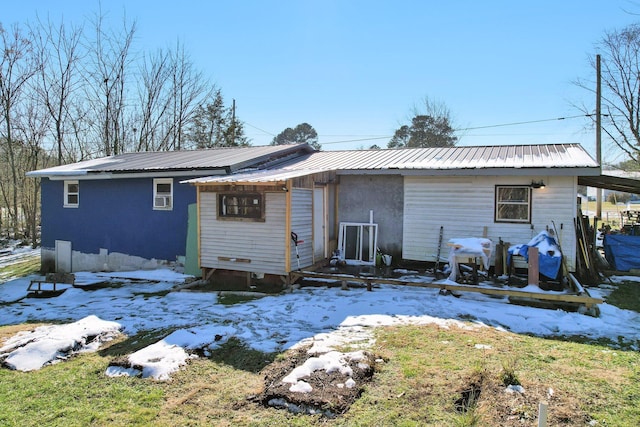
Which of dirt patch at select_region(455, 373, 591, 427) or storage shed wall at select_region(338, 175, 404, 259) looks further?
storage shed wall at select_region(338, 175, 404, 259)

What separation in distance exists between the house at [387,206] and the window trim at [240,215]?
0.08ft

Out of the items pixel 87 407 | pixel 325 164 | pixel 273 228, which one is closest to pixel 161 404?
pixel 87 407

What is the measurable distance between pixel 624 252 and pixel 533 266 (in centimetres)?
484

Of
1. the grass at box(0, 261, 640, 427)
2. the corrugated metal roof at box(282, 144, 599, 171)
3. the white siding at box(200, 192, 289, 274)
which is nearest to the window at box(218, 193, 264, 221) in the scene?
the white siding at box(200, 192, 289, 274)

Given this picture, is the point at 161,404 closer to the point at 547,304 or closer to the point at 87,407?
the point at 87,407

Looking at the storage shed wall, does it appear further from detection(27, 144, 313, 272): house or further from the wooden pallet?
the wooden pallet

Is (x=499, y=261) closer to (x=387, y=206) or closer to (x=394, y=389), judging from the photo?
(x=387, y=206)

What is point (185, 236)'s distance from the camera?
A: 11.5 meters

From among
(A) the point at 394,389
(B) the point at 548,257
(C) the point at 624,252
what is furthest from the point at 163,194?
(C) the point at 624,252

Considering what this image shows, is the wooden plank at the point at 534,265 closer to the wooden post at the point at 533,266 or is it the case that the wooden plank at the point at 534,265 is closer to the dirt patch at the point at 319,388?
the wooden post at the point at 533,266

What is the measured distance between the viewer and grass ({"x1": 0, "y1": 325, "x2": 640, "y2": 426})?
3711mm

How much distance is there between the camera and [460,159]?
10.4 meters

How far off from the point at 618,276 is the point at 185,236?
11.4m

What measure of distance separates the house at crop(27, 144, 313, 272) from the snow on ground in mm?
2813
